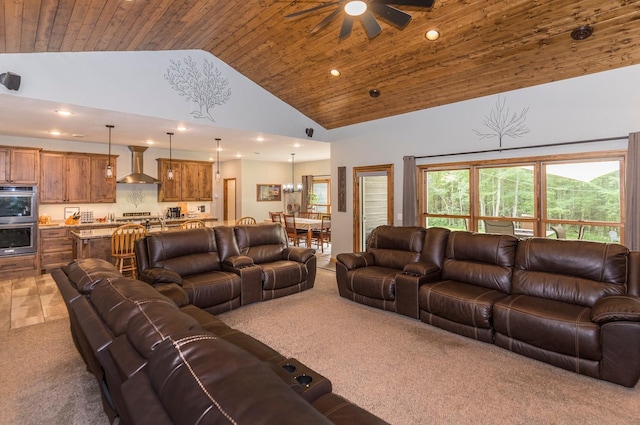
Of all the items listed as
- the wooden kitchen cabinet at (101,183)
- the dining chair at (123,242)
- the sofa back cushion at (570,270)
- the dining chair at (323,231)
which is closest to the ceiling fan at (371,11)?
the sofa back cushion at (570,270)

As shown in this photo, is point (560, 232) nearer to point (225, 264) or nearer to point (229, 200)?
point (225, 264)

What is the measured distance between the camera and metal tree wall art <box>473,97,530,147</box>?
15.9 feet

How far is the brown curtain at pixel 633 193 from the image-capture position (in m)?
3.91

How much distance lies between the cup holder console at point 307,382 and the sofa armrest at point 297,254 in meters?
3.40

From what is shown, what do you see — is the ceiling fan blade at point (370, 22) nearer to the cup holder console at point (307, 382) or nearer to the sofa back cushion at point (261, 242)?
the cup holder console at point (307, 382)

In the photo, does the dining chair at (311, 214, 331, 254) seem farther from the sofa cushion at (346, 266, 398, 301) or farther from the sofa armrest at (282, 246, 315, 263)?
the sofa cushion at (346, 266, 398, 301)

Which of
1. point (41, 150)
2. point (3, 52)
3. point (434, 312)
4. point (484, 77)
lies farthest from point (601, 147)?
point (41, 150)

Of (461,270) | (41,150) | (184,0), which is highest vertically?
(184,0)

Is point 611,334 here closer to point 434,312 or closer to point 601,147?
point 434,312

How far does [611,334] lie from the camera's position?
2.64 metres

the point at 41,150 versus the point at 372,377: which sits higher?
the point at 41,150

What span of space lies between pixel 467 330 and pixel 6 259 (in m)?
7.58

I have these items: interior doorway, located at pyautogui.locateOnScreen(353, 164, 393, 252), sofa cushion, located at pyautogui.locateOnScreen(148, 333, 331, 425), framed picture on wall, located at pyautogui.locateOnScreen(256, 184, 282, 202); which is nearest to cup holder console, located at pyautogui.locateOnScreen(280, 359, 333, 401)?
sofa cushion, located at pyautogui.locateOnScreen(148, 333, 331, 425)

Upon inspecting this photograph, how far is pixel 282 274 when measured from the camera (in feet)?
16.1
